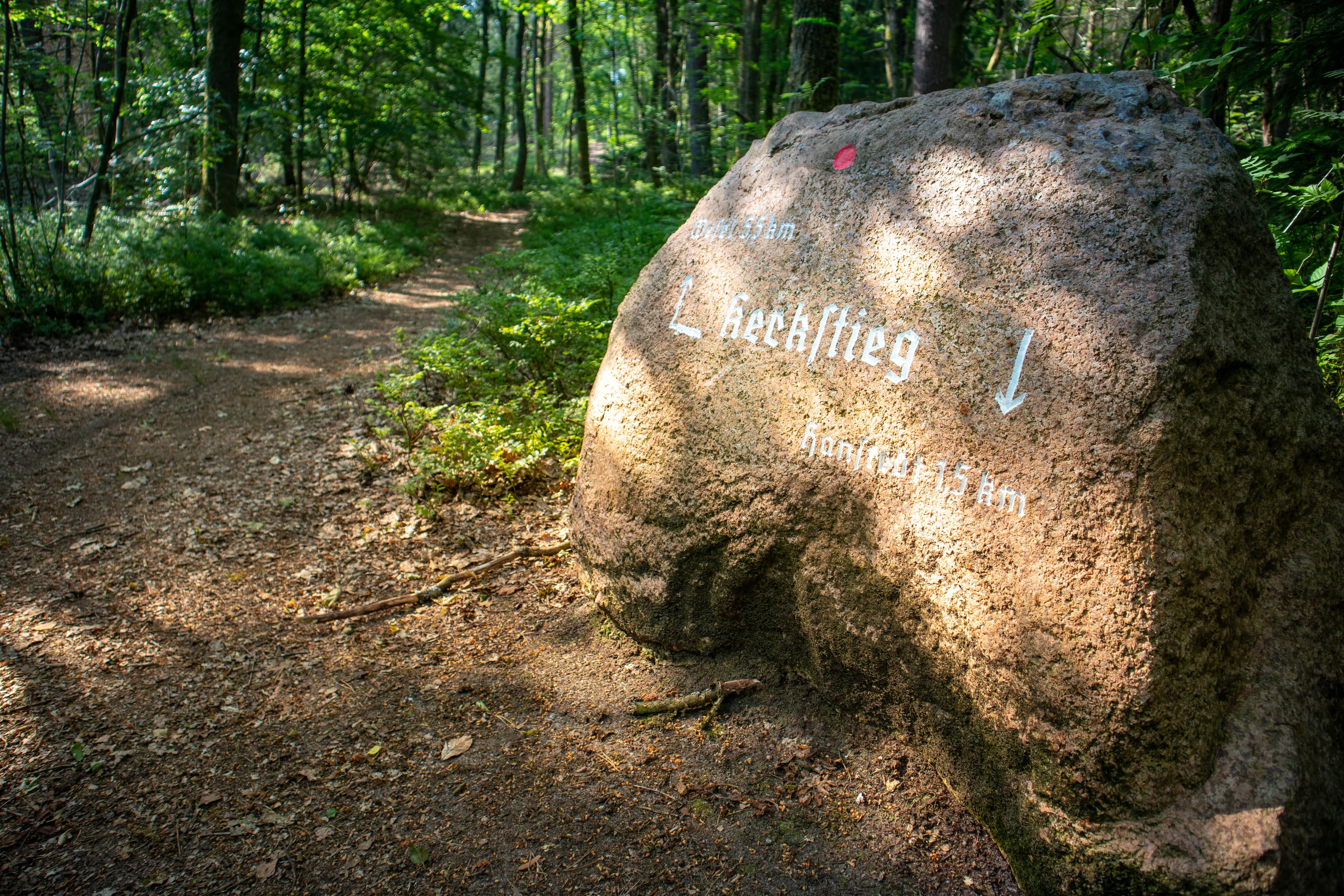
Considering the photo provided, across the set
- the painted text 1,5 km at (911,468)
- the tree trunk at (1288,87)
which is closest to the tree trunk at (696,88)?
the tree trunk at (1288,87)

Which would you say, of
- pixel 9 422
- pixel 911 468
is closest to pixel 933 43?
pixel 911 468

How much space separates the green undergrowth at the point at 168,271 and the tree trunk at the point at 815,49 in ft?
23.7

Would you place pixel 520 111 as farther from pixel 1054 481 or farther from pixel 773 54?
pixel 1054 481

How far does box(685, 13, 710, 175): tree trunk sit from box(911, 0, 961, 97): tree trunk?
6.89 m

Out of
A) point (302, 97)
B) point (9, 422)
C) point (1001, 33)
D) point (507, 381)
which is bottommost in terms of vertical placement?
point (9, 422)

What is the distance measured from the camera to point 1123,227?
2.41 meters

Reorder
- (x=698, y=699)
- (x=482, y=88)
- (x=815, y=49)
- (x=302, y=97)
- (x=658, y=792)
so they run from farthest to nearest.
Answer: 1. (x=482, y=88)
2. (x=302, y=97)
3. (x=815, y=49)
4. (x=698, y=699)
5. (x=658, y=792)

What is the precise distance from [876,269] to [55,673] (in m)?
3.98

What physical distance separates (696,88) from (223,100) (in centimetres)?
926

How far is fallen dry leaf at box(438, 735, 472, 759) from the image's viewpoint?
3098 mm

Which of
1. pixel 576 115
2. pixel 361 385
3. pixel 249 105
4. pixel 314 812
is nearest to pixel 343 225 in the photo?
pixel 249 105

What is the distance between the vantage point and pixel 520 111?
24.1 m

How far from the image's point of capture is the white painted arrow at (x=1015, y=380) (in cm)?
246

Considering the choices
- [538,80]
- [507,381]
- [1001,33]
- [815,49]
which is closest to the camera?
[507,381]
